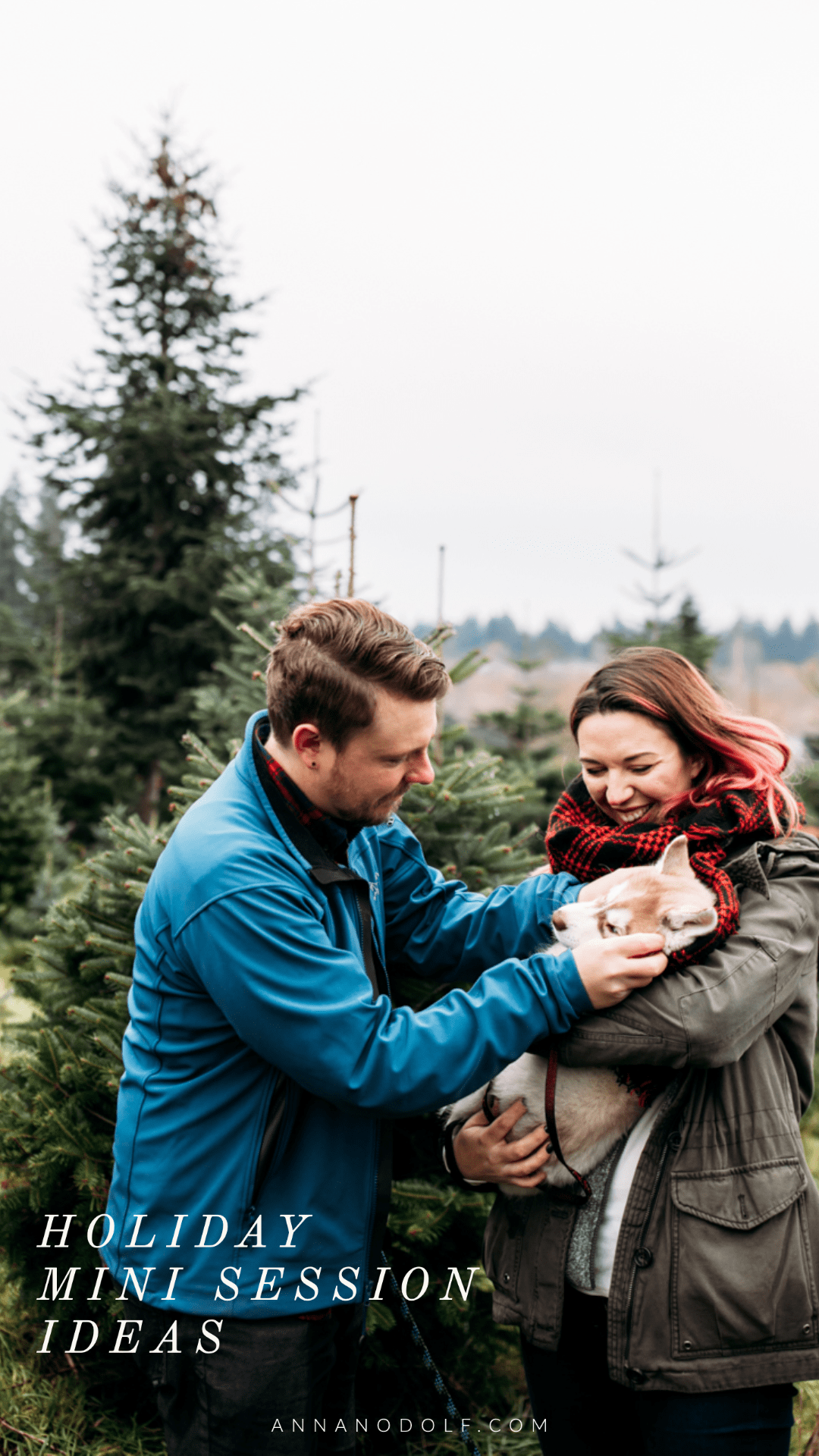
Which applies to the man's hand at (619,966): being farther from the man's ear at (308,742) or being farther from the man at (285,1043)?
the man's ear at (308,742)

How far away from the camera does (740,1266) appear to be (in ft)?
6.25

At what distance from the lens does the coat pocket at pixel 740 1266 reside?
1899 mm

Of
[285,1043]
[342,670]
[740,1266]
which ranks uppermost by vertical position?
[342,670]

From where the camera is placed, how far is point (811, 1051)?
2150 millimetres

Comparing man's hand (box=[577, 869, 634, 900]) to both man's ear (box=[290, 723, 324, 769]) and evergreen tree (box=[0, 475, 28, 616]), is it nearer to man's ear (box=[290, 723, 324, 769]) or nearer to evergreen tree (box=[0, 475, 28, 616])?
man's ear (box=[290, 723, 324, 769])

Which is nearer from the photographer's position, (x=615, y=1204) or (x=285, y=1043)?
(x=285, y=1043)

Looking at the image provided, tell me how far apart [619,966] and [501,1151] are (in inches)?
25.9

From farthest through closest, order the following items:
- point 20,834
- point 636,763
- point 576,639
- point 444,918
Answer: point 576,639 → point 20,834 → point 444,918 → point 636,763

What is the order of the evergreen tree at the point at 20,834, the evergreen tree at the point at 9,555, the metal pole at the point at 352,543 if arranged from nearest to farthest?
the metal pole at the point at 352,543
the evergreen tree at the point at 20,834
the evergreen tree at the point at 9,555

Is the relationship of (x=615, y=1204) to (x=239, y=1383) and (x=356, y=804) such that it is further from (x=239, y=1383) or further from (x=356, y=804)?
(x=356, y=804)

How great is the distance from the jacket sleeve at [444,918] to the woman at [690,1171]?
38 cm

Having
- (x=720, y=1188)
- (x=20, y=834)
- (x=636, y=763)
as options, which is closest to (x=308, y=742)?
(x=636, y=763)

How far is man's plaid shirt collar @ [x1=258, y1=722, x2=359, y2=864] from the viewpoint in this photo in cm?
221

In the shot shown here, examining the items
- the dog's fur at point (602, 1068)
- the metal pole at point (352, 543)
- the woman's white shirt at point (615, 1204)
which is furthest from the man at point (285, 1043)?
the metal pole at point (352, 543)
